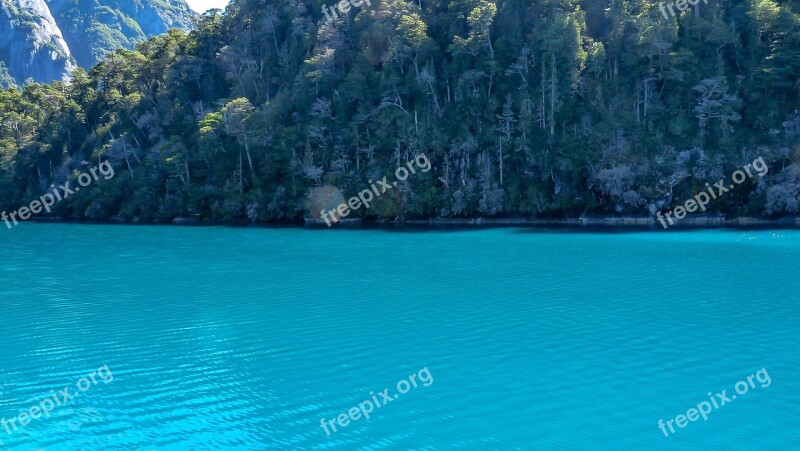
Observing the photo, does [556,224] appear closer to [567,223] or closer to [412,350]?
[567,223]

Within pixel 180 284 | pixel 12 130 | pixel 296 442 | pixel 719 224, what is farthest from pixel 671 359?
pixel 12 130

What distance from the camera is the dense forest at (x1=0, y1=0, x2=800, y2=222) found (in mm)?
60438

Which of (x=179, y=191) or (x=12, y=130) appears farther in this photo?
(x=12, y=130)

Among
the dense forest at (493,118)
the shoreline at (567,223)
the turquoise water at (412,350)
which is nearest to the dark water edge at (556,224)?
Result: the shoreline at (567,223)

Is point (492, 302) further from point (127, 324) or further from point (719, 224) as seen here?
point (719, 224)

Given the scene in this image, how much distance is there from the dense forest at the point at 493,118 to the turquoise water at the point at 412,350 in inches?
961

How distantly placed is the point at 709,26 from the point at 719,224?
2118 cm

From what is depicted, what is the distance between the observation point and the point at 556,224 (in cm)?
6147

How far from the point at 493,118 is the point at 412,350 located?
51.0 m

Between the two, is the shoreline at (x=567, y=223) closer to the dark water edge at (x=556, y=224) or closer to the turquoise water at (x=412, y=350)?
the dark water edge at (x=556, y=224)

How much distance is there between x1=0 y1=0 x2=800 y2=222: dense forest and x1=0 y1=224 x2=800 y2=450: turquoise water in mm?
24405

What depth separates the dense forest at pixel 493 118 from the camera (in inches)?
2379

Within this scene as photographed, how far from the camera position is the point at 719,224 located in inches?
2224

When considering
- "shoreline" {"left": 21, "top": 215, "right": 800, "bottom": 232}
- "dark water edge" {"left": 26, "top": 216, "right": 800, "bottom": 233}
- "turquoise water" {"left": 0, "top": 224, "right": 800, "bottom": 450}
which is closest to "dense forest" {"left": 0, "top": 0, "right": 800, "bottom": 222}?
"shoreline" {"left": 21, "top": 215, "right": 800, "bottom": 232}
